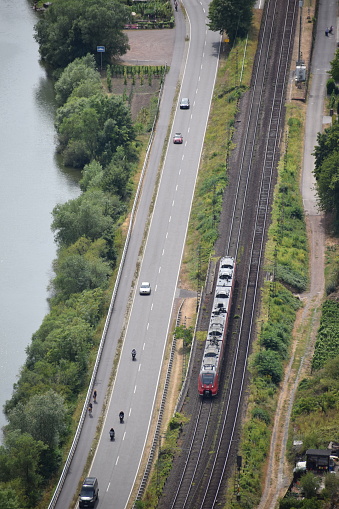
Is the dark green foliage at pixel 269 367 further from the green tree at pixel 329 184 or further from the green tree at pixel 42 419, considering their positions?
the green tree at pixel 329 184

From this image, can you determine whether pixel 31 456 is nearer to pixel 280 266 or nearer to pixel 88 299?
pixel 88 299

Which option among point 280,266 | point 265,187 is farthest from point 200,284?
point 265,187

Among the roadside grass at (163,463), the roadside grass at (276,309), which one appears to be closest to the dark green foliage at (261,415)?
the roadside grass at (276,309)

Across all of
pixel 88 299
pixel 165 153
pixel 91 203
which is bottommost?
pixel 88 299

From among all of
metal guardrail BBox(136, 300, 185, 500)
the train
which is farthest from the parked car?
metal guardrail BBox(136, 300, 185, 500)

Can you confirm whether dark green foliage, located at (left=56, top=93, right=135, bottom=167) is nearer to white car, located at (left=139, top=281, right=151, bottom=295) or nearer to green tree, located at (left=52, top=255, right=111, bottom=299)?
green tree, located at (left=52, top=255, right=111, bottom=299)

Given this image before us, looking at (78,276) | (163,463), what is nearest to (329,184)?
(78,276)
